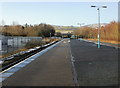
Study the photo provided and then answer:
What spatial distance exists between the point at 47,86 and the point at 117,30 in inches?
2237

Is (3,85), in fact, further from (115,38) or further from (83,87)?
(115,38)

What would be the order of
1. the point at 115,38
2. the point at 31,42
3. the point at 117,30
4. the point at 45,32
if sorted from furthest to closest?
the point at 45,32
the point at 115,38
the point at 117,30
the point at 31,42

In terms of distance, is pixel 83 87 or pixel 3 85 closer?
pixel 83 87

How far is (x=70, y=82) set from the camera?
328 inches

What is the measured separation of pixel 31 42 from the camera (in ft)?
135

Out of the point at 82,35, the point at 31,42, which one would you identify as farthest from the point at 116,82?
the point at 82,35

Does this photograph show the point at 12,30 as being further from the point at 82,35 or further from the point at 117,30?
the point at 82,35

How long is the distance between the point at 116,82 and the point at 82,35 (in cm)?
14962

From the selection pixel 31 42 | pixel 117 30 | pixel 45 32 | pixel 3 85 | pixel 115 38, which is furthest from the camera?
pixel 45 32

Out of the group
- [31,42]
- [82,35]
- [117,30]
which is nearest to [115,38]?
[117,30]

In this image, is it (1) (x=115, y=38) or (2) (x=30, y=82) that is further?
(1) (x=115, y=38)

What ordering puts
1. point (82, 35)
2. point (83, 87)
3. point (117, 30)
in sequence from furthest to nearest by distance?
1. point (82, 35)
2. point (117, 30)
3. point (83, 87)

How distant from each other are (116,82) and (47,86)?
2.69m

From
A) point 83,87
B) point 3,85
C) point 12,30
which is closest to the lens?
point 83,87
